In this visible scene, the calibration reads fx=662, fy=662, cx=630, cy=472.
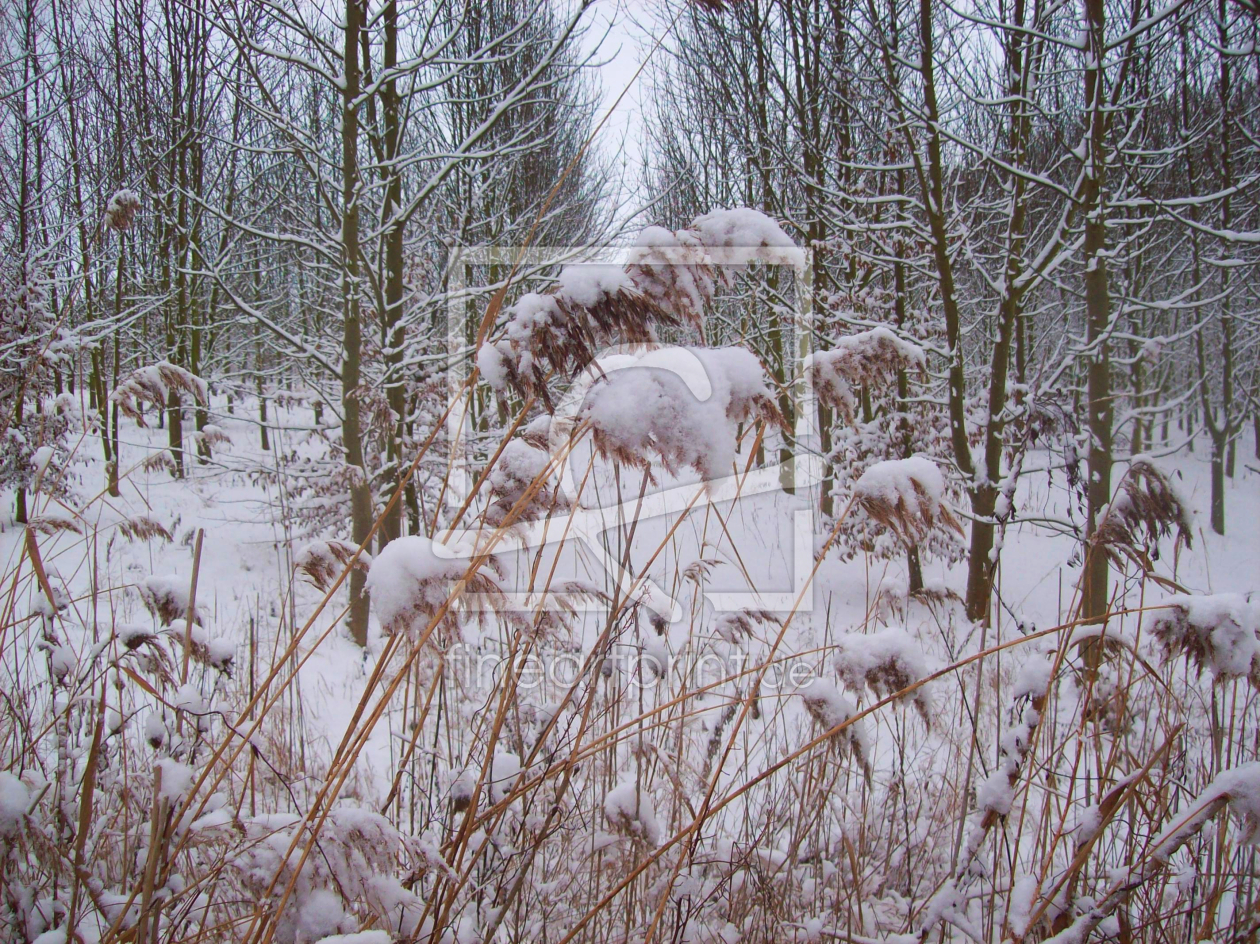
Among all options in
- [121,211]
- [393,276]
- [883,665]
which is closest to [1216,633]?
[883,665]

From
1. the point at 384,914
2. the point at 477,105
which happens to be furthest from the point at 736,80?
the point at 384,914

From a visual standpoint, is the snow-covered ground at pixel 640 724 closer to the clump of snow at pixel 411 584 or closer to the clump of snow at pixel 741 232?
the clump of snow at pixel 411 584

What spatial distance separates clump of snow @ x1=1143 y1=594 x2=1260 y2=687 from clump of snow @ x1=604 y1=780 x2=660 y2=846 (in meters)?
0.88

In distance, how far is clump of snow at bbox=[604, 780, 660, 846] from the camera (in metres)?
1.19

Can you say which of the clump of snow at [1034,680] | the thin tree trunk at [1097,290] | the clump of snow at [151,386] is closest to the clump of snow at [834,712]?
the clump of snow at [1034,680]

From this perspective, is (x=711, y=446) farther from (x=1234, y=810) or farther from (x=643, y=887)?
(x=643, y=887)

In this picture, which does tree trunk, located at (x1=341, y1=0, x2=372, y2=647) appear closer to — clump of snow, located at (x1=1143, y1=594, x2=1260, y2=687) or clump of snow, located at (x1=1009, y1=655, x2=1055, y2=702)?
clump of snow, located at (x1=1009, y1=655, x2=1055, y2=702)

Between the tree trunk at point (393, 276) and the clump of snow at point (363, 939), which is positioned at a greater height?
the tree trunk at point (393, 276)

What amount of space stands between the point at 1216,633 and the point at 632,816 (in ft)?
3.20

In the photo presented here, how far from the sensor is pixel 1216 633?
3.23 feet

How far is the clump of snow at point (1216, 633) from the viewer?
97 cm

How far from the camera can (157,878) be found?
3.05ft

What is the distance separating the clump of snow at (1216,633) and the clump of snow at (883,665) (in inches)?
13.9

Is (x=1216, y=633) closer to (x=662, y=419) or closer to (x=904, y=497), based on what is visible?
(x=904, y=497)
